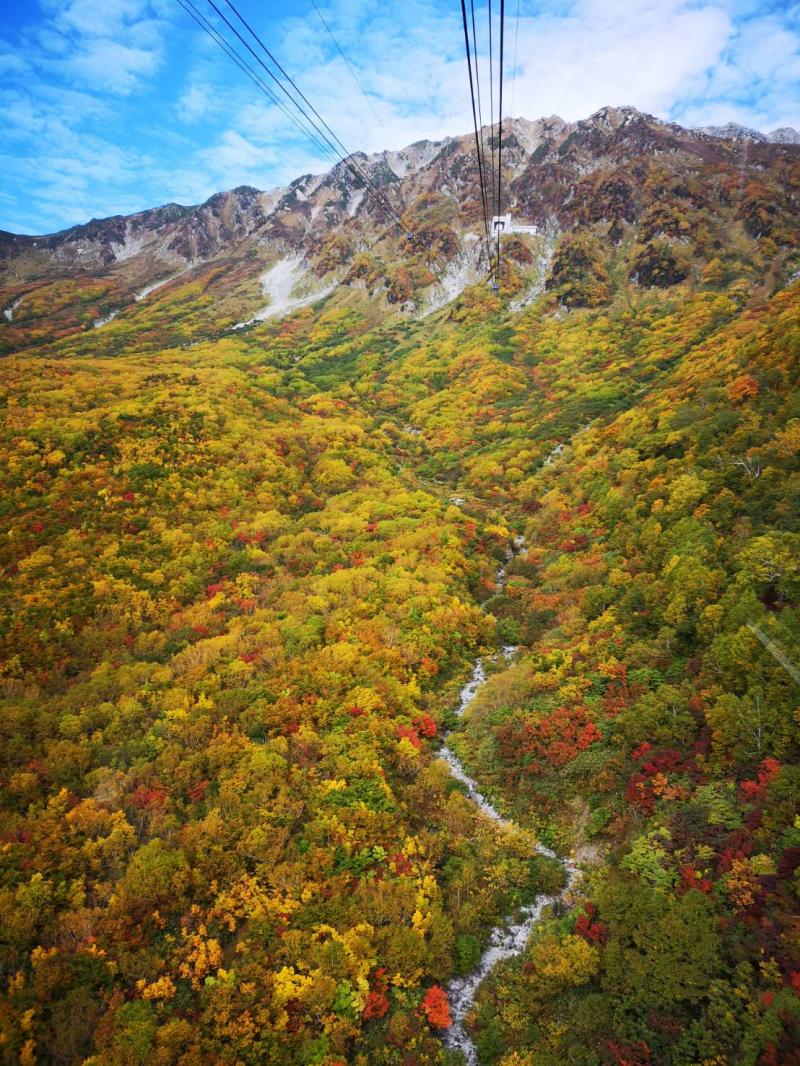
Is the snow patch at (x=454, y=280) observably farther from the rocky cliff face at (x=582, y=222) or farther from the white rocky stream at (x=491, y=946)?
the white rocky stream at (x=491, y=946)

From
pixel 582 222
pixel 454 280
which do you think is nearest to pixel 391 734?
pixel 454 280

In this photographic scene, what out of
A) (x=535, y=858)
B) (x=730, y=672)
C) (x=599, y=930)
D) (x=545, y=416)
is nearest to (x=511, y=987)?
(x=599, y=930)

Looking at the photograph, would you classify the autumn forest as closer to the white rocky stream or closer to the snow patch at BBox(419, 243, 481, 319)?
the white rocky stream

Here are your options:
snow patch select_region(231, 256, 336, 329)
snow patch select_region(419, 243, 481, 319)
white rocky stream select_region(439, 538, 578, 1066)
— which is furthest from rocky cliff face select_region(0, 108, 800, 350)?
white rocky stream select_region(439, 538, 578, 1066)

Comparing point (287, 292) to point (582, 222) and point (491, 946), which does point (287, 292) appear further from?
point (491, 946)

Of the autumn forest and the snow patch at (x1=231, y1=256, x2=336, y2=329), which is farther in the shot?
the snow patch at (x1=231, y1=256, x2=336, y2=329)

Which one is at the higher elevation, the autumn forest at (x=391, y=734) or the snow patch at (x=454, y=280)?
the snow patch at (x=454, y=280)

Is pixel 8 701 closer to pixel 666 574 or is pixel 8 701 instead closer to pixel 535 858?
pixel 535 858

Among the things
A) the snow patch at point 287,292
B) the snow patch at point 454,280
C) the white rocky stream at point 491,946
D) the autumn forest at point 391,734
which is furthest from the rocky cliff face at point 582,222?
the white rocky stream at point 491,946
